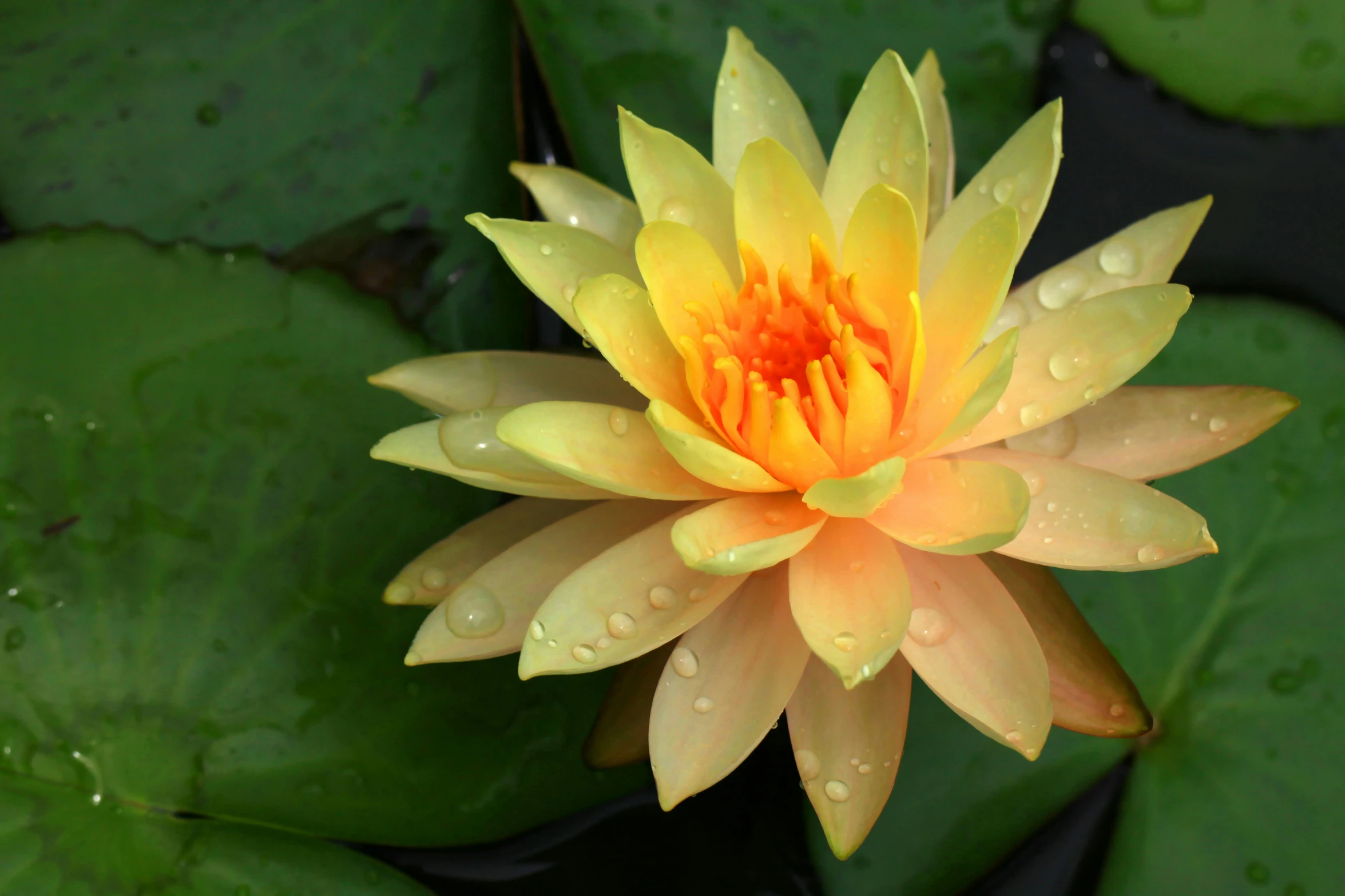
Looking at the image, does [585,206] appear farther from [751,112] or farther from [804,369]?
[804,369]

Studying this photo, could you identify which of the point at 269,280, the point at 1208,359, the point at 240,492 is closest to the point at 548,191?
the point at 269,280

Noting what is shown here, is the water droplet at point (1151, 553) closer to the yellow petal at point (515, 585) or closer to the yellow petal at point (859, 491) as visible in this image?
the yellow petal at point (859, 491)

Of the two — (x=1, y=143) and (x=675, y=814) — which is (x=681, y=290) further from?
(x=1, y=143)

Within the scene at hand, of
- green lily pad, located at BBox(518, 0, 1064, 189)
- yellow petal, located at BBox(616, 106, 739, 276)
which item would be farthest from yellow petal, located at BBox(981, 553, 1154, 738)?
green lily pad, located at BBox(518, 0, 1064, 189)

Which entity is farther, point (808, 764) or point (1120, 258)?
point (1120, 258)

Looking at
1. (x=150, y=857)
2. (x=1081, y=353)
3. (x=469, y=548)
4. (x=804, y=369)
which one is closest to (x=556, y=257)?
(x=804, y=369)
